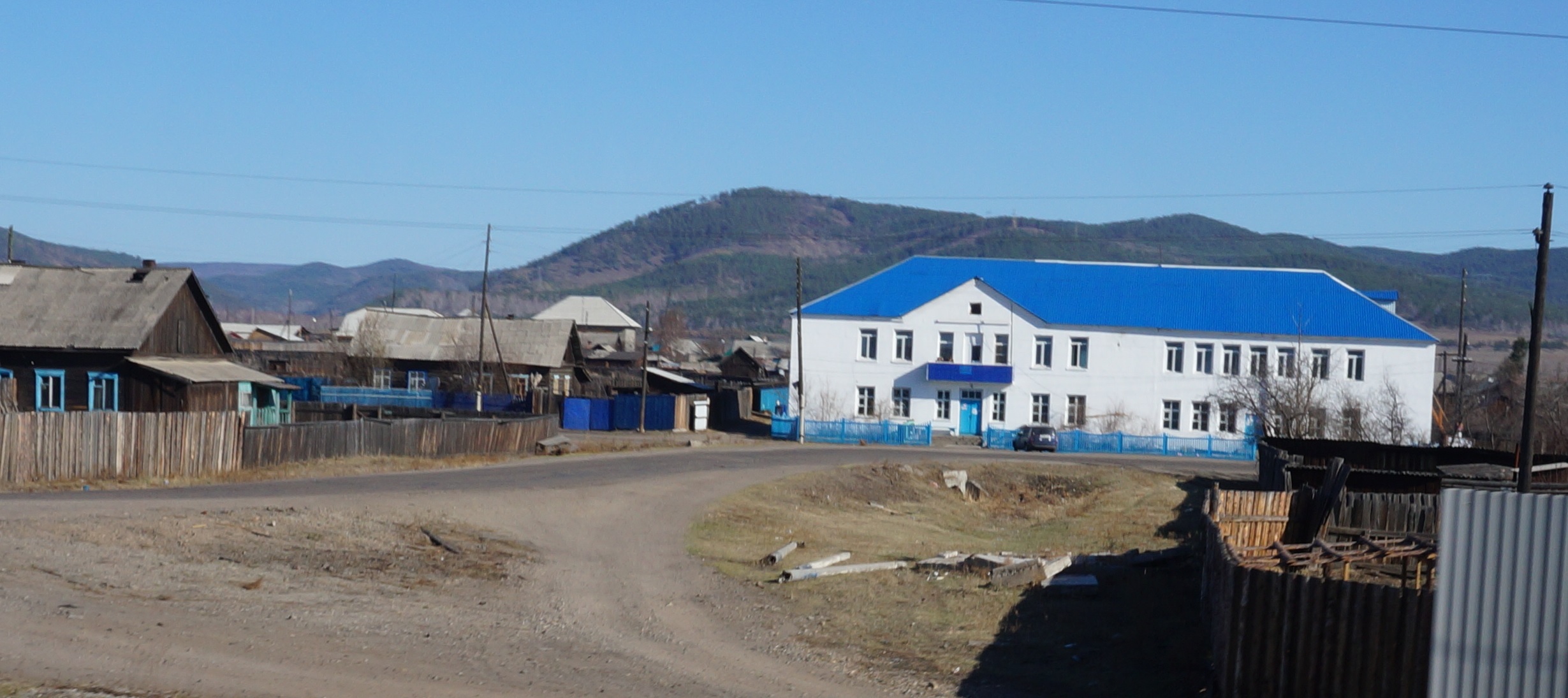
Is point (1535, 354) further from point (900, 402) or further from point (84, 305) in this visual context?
point (900, 402)

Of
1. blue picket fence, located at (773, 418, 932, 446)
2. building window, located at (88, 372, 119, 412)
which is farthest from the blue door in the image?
building window, located at (88, 372, 119, 412)

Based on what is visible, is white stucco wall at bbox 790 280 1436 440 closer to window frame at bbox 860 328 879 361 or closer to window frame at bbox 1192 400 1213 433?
window frame at bbox 1192 400 1213 433

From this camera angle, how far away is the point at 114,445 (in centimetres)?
2858

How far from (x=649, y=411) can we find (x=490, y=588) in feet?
139

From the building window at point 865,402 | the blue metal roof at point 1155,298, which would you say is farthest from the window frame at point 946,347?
the building window at point 865,402

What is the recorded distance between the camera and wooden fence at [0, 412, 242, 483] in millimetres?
27234

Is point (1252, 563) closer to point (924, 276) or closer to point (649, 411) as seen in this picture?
point (649, 411)

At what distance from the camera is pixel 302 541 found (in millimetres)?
20375

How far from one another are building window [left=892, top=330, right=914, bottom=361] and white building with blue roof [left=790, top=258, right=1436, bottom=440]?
0.07 meters

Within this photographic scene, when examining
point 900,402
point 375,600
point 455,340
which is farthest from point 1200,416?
point 375,600

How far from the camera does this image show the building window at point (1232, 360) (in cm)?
6309

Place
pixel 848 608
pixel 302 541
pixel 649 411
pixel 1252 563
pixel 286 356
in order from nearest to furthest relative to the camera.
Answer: pixel 1252 563 < pixel 848 608 < pixel 302 541 < pixel 649 411 < pixel 286 356

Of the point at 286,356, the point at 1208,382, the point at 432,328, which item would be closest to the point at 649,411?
the point at 432,328

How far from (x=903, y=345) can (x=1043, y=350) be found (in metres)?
7.18
